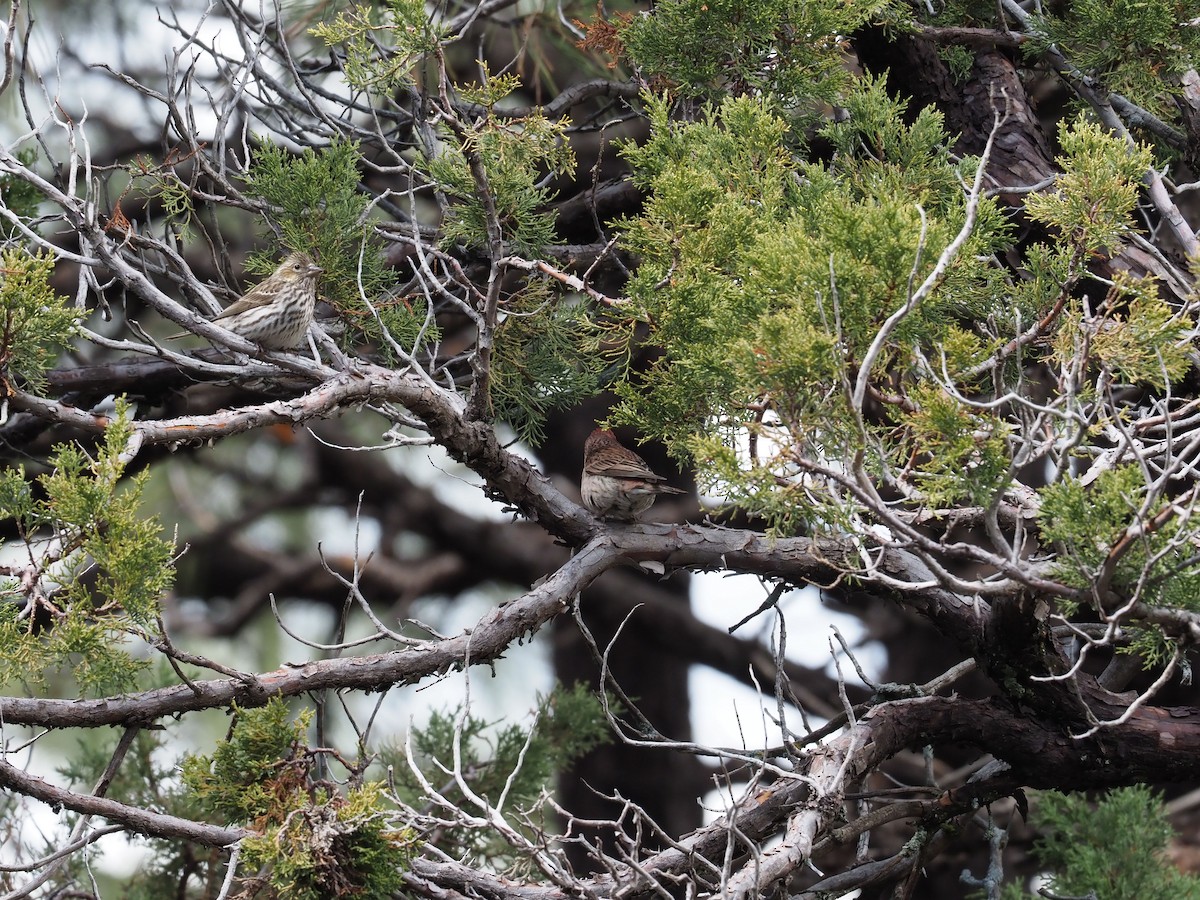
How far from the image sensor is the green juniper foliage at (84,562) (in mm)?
2469

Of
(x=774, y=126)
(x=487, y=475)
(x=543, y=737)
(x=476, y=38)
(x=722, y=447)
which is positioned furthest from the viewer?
(x=476, y=38)

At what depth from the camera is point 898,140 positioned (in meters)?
3.73

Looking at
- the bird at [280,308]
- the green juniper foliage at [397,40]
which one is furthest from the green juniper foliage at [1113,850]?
the green juniper foliage at [397,40]

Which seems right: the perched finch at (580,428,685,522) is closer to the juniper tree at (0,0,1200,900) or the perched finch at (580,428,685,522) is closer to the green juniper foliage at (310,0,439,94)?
the juniper tree at (0,0,1200,900)

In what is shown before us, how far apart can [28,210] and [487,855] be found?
2.77 meters

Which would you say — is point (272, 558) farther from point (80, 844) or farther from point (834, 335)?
point (834, 335)

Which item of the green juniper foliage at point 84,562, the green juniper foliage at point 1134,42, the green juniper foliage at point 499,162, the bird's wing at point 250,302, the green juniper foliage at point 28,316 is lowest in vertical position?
the green juniper foliage at point 84,562

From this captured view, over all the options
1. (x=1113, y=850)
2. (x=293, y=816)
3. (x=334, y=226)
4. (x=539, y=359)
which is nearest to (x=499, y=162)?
(x=334, y=226)

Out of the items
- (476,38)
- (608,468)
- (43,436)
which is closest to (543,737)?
(608,468)

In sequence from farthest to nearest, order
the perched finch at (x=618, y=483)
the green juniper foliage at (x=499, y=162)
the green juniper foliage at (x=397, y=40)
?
1. the perched finch at (x=618, y=483)
2. the green juniper foliage at (x=499, y=162)
3. the green juniper foliage at (x=397, y=40)

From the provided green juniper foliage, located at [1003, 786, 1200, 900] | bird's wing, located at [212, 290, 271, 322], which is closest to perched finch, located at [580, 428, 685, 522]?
bird's wing, located at [212, 290, 271, 322]

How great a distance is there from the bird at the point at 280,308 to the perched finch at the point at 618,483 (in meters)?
1.15

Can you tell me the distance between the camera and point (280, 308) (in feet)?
14.1

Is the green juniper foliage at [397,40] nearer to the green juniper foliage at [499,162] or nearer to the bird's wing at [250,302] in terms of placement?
the green juniper foliage at [499,162]
